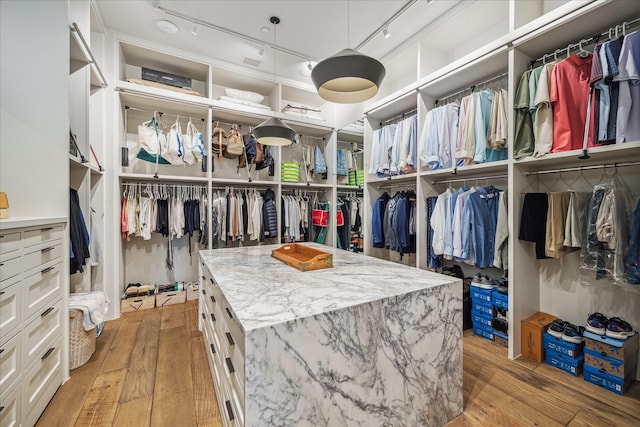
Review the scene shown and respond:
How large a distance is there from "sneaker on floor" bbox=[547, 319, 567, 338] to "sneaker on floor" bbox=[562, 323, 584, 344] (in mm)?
22

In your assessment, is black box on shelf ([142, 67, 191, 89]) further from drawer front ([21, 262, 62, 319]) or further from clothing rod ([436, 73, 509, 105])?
clothing rod ([436, 73, 509, 105])

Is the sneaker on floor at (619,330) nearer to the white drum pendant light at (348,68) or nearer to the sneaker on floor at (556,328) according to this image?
the sneaker on floor at (556,328)

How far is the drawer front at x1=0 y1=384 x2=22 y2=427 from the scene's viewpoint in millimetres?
1186

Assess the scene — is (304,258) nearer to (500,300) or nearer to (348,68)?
(348,68)

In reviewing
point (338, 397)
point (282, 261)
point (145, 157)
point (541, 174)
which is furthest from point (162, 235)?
point (541, 174)

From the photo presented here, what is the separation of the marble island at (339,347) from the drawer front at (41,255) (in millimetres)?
971

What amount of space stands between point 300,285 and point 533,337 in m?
1.98

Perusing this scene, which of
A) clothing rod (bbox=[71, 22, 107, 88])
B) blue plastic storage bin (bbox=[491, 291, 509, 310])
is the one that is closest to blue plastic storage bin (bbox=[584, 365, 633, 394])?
blue plastic storage bin (bbox=[491, 291, 509, 310])

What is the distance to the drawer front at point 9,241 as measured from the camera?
1214 millimetres

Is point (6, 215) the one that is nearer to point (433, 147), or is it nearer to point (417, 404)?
point (417, 404)

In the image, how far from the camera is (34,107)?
5.50 ft

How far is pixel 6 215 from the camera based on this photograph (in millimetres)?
1443

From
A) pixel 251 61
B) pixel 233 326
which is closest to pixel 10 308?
pixel 233 326

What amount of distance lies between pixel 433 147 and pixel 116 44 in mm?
3527
